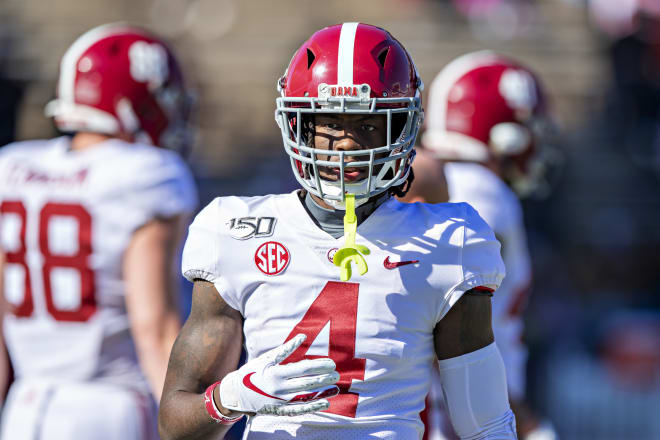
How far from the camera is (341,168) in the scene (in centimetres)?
190

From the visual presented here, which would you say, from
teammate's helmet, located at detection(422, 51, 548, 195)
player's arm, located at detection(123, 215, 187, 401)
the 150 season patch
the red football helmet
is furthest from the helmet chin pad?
the 150 season patch

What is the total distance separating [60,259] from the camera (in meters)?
2.95

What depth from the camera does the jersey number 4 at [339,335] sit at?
1.89m

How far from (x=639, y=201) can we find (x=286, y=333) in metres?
8.86

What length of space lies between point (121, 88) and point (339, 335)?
1.77 m

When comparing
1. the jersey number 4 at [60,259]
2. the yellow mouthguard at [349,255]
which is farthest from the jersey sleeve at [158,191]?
the yellow mouthguard at [349,255]

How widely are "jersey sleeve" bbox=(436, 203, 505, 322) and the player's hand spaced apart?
31cm

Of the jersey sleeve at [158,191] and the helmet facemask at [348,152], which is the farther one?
the jersey sleeve at [158,191]

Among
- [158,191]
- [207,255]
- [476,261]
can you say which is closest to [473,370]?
[476,261]

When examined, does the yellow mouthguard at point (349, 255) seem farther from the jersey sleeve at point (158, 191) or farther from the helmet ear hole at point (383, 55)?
the jersey sleeve at point (158, 191)

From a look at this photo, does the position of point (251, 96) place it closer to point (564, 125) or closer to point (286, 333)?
point (564, 125)

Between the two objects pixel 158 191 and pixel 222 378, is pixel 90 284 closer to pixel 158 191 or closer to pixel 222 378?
pixel 158 191

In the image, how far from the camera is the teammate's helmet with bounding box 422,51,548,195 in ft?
13.1

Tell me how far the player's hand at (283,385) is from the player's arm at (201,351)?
7.2 inches
